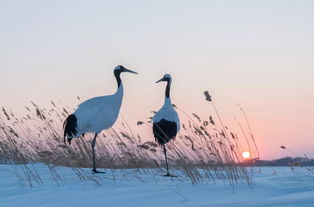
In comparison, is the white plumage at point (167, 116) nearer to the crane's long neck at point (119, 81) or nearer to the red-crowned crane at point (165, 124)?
the red-crowned crane at point (165, 124)

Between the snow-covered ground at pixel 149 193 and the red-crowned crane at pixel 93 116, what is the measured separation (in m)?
2.32

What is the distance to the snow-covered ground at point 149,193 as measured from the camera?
424cm

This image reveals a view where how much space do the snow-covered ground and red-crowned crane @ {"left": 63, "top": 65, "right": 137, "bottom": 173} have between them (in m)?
2.32

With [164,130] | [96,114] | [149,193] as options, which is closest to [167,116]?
[164,130]

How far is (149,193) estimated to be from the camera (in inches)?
194

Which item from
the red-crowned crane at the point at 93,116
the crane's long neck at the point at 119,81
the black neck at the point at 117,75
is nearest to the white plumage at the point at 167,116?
the red-crowned crane at the point at 93,116

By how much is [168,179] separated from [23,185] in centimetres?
175

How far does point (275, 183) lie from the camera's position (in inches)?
212

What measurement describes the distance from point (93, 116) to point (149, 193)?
4005mm

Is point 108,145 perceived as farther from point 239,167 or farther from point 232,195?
point 232,195

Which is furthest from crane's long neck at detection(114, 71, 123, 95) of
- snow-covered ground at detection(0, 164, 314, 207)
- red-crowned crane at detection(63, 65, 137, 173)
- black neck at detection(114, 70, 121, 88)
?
snow-covered ground at detection(0, 164, 314, 207)

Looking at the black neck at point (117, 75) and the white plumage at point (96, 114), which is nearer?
the white plumage at point (96, 114)

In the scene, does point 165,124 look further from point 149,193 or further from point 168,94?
point 149,193

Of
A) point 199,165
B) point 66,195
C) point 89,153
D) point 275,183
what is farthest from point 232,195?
point 89,153
